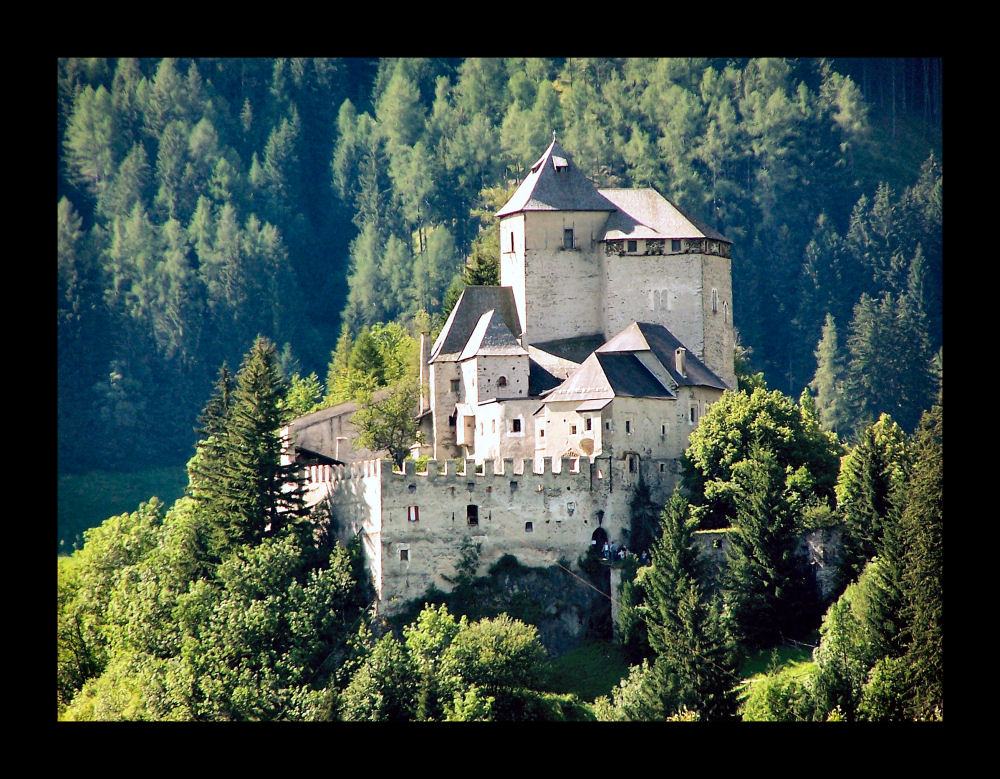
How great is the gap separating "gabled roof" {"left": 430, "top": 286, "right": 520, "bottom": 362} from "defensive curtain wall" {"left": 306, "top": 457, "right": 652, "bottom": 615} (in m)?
10.2

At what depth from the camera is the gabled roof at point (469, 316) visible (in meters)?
71.8

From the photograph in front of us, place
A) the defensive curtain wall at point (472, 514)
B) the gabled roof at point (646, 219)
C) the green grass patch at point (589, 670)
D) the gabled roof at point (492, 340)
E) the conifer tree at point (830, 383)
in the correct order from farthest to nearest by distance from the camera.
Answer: the conifer tree at point (830, 383) < the gabled roof at point (646, 219) < the gabled roof at point (492, 340) < the defensive curtain wall at point (472, 514) < the green grass patch at point (589, 670)

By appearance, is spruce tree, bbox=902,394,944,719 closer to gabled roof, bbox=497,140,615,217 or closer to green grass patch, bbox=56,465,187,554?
gabled roof, bbox=497,140,615,217

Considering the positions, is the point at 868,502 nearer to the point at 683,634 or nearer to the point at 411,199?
the point at 683,634

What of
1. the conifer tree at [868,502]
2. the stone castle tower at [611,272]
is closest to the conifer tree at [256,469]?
the stone castle tower at [611,272]

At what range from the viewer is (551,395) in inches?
2589

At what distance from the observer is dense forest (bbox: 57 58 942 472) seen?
11819 cm

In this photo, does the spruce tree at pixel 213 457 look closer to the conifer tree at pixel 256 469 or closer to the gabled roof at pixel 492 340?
the conifer tree at pixel 256 469

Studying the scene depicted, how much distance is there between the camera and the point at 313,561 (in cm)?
6238

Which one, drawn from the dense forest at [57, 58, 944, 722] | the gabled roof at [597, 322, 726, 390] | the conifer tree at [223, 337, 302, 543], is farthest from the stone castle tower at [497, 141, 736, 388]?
the conifer tree at [223, 337, 302, 543]

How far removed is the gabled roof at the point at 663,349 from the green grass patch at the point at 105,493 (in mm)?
45097

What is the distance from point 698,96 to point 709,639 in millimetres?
69061

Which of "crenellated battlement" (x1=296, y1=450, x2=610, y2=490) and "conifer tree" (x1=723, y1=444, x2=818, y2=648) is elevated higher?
"crenellated battlement" (x1=296, y1=450, x2=610, y2=490)
